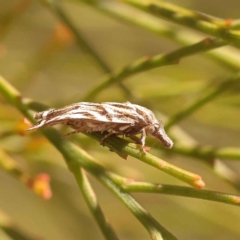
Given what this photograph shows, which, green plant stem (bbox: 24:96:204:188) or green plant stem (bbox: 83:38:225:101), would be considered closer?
green plant stem (bbox: 24:96:204:188)

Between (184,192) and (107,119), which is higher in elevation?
(107,119)

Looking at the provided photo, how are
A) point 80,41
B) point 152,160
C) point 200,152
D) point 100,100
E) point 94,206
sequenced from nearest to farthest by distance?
1. point 152,160
2. point 94,206
3. point 200,152
4. point 80,41
5. point 100,100

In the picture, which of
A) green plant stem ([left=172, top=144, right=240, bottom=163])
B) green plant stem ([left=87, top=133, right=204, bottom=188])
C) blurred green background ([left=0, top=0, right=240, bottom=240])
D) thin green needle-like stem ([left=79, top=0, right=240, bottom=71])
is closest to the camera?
green plant stem ([left=87, top=133, right=204, bottom=188])

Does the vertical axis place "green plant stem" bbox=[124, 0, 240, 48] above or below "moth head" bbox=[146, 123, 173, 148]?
above

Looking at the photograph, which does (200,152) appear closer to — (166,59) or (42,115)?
(166,59)

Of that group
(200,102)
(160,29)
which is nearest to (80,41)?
(160,29)

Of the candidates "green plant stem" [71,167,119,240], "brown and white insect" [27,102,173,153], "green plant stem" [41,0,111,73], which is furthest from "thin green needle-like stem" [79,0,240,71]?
"green plant stem" [71,167,119,240]

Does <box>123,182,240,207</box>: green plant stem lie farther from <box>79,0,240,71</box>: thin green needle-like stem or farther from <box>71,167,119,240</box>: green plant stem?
<box>79,0,240,71</box>: thin green needle-like stem

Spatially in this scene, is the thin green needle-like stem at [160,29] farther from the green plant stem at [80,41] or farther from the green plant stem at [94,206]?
the green plant stem at [94,206]
